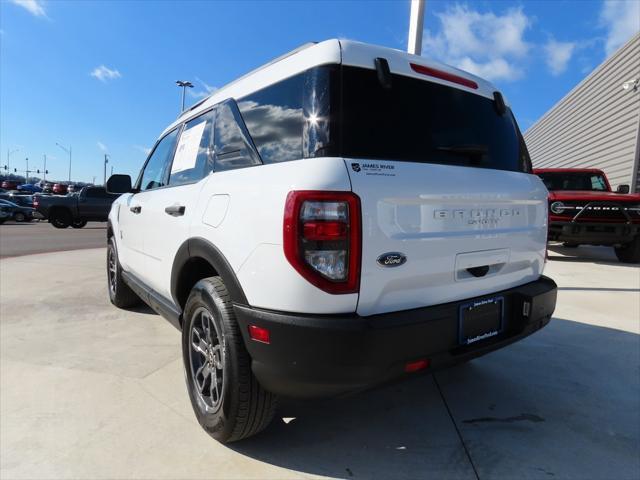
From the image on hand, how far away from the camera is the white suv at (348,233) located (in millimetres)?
1663

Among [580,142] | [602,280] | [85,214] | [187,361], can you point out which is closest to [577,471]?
[187,361]

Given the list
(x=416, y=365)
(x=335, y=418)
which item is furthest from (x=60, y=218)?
(x=416, y=365)

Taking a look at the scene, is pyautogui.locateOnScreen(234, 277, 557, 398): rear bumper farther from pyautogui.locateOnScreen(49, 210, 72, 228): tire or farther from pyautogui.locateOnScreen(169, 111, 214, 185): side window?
pyautogui.locateOnScreen(49, 210, 72, 228): tire

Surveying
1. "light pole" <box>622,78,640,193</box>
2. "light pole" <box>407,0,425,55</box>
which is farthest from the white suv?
"light pole" <box>622,78,640,193</box>

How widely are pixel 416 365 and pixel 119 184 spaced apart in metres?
3.34

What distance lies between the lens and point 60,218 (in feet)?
58.3

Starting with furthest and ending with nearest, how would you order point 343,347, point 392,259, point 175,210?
point 175,210 < point 392,259 < point 343,347

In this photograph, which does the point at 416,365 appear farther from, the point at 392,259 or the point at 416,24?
the point at 416,24

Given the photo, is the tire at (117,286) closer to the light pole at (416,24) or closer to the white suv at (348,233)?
the white suv at (348,233)

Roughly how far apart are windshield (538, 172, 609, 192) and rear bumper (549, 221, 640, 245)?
5.37 ft

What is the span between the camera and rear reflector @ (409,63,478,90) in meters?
2.07

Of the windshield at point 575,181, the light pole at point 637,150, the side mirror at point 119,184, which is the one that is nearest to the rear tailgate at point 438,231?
the side mirror at point 119,184

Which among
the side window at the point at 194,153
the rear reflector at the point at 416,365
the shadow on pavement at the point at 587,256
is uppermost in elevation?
the side window at the point at 194,153

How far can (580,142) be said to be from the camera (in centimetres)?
2245
